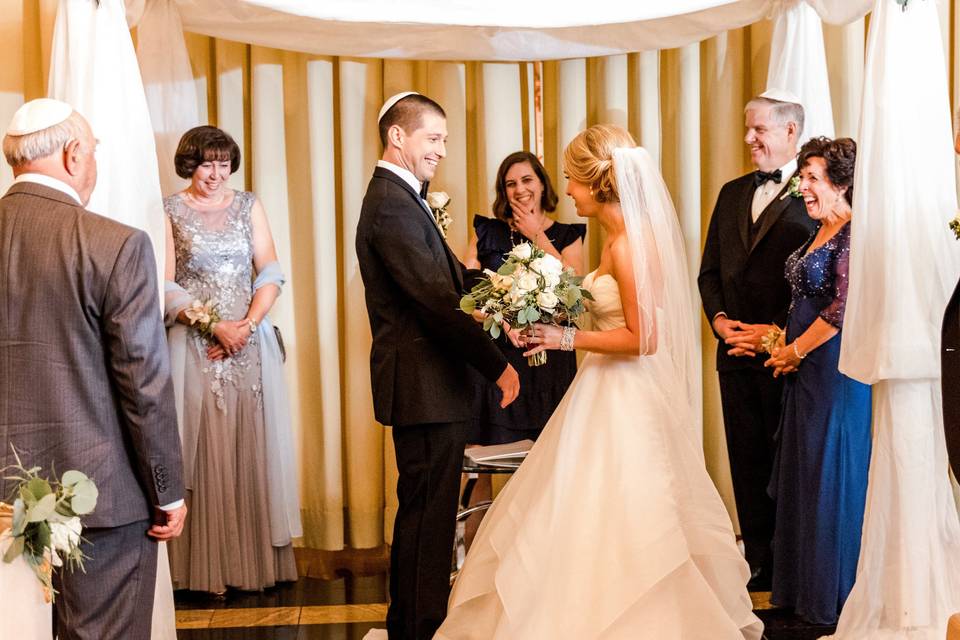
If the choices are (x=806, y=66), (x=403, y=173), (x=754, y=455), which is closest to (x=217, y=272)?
(x=403, y=173)

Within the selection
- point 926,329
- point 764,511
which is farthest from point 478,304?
point 764,511

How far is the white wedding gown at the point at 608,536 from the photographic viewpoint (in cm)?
344

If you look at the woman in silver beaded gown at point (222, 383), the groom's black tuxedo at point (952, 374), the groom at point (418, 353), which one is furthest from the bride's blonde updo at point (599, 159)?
the woman in silver beaded gown at point (222, 383)

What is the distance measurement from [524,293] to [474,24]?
63.4 inches

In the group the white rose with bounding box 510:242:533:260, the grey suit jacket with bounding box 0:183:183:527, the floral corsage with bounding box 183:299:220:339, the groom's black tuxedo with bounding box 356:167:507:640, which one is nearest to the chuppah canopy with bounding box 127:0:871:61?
the groom's black tuxedo with bounding box 356:167:507:640

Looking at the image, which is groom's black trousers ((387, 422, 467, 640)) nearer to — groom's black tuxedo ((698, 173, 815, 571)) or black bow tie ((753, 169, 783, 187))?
groom's black tuxedo ((698, 173, 815, 571))

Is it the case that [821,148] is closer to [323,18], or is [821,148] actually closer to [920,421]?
[920,421]

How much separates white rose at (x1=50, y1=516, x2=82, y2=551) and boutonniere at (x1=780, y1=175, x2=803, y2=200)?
125 inches

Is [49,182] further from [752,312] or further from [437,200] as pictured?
[752,312]

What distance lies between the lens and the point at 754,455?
4.77 metres

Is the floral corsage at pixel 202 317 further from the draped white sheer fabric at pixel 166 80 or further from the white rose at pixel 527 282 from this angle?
the white rose at pixel 527 282

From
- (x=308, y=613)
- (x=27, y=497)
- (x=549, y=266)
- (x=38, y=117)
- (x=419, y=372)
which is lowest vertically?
(x=308, y=613)

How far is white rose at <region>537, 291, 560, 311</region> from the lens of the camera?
145 inches

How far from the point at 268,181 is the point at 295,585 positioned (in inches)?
78.2
